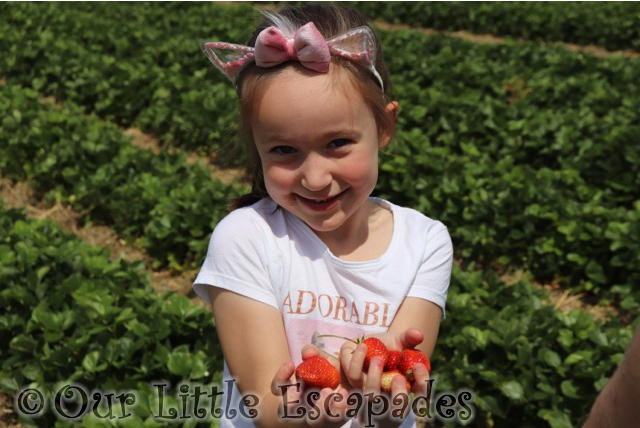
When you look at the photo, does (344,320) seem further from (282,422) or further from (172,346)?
(172,346)

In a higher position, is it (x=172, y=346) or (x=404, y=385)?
(x=404, y=385)

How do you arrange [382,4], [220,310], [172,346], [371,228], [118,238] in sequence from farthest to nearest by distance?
[382,4] → [118,238] → [172,346] → [371,228] → [220,310]

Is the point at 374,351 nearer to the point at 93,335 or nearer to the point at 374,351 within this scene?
the point at 374,351

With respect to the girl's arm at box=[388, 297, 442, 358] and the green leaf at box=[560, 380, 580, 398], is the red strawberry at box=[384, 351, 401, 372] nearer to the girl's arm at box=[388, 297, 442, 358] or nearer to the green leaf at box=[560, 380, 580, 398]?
the girl's arm at box=[388, 297, 442, 358]

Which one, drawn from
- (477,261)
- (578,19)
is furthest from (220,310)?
(578,19)

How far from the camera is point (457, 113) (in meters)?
7.94

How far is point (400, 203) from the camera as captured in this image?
6613mm

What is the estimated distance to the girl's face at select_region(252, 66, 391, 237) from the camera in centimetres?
157

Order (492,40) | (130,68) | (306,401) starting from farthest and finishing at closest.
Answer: (492,40) < (130,68) < (306,401)

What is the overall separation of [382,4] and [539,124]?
51.0ft

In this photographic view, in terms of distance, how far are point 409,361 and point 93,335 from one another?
2.82 metres

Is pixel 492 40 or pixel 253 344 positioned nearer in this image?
pixel 253 344

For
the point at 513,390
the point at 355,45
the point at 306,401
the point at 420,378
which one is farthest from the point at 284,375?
the point at 513,390

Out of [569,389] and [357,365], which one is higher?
[357,365]
